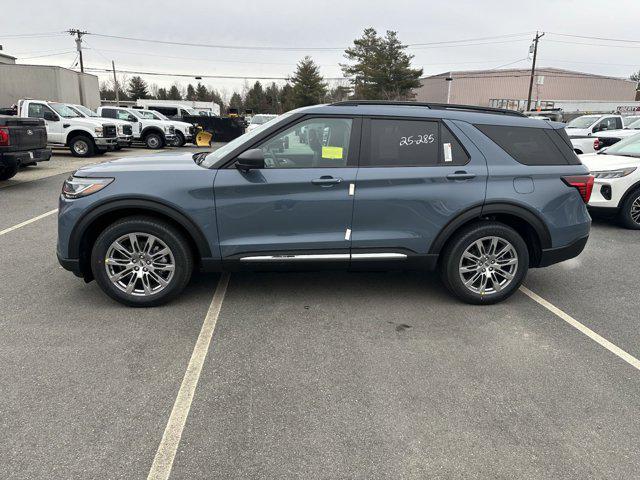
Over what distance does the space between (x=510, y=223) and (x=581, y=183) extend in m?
0.71

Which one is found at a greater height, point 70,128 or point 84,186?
point 70,128

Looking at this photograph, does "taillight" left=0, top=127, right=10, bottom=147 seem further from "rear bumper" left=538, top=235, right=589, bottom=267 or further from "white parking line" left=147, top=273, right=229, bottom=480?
"rear bumper" left=538, top=235, right=589, bottom=267

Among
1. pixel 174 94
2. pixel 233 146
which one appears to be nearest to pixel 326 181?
pixel 233 146

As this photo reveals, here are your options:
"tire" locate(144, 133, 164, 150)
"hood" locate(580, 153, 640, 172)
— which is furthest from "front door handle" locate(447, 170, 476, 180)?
"tire" locate(144, 133, 164, 150)

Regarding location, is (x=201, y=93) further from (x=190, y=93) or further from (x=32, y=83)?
(x=32, y=83)

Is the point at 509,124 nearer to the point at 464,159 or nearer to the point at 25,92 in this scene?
the point at 464,159

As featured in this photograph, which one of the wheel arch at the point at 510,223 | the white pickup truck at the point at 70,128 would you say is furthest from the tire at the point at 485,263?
the white pickup truck at the point at 70,128

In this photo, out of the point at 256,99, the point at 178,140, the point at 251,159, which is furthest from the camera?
the point at 256,99

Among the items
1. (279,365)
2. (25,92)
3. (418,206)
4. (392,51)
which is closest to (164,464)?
(279,365)

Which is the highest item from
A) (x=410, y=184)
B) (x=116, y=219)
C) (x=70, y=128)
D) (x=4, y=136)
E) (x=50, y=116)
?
(x=50, y=116)

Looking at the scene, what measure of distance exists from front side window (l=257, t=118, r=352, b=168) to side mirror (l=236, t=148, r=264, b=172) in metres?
0.19

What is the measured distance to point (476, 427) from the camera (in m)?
2.65

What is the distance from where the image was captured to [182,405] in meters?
2.78

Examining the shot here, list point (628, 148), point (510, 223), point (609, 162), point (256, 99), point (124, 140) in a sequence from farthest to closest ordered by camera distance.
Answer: point (256, 99) < point (124, 140) < point (628, 148) < point (609, 162) < point (510, 223)
